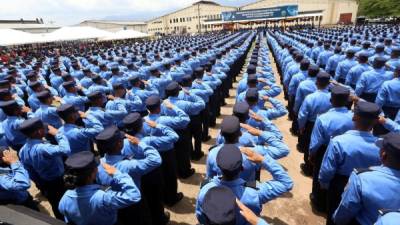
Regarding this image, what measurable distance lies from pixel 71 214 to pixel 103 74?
8.36m

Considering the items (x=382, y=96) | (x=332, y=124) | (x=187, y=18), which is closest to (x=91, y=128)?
(x=332, y=124)

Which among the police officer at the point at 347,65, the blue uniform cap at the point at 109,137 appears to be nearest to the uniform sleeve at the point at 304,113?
the blue uniform cap at the point at 109,137

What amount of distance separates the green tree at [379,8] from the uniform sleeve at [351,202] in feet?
170

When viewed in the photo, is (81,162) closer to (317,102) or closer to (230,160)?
(230,160)

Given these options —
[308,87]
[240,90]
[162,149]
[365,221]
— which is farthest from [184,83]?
[365,221]

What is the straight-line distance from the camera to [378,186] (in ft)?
8.04

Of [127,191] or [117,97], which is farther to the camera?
[117,97]

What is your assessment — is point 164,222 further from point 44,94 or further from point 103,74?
point 103,74

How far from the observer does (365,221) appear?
2684 mm

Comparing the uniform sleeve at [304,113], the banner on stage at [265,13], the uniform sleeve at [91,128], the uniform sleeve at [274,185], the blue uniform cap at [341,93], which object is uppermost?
the banner on stage at [265,13]

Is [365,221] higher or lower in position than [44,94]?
lower

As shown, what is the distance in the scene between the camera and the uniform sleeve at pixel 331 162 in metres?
3.33

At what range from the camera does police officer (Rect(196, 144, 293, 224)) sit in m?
2.44

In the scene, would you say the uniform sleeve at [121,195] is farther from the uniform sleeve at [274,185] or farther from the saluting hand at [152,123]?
the saluting hand at [152,123]
